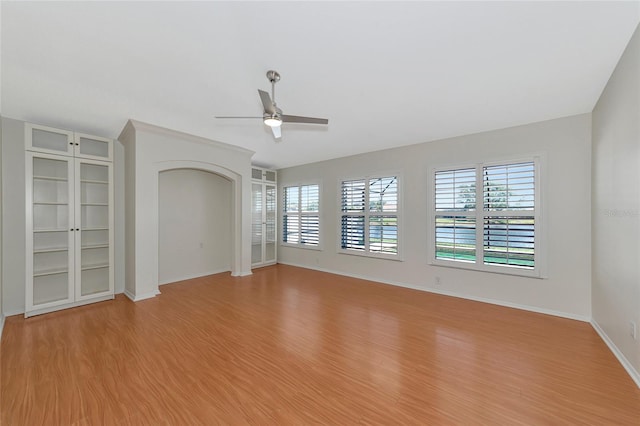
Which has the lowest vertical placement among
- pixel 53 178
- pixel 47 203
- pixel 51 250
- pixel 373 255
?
pixel 373 255

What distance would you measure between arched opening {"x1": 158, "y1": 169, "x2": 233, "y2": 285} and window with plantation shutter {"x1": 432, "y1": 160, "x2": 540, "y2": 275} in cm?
449

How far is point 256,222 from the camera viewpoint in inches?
245

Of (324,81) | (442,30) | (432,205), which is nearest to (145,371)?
(324,81)

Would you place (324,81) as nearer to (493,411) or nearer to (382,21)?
(382,21)

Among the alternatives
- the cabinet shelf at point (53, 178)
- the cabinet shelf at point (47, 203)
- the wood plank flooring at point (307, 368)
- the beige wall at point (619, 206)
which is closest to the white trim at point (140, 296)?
the wood plank flooring at point (307, 368)

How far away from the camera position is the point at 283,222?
6.98 meters

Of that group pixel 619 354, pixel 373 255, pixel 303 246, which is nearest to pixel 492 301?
pixel 619 354

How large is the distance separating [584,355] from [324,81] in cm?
382

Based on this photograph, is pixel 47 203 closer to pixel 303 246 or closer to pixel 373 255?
pixel 303 246

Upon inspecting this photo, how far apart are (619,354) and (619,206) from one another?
141 centimetres

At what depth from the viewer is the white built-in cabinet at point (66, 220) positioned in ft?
11.2

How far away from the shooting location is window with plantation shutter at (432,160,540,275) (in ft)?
11.7

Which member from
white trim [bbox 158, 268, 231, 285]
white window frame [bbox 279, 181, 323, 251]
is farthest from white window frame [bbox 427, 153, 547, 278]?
white trim [bbox 158, 268, 231, 285]

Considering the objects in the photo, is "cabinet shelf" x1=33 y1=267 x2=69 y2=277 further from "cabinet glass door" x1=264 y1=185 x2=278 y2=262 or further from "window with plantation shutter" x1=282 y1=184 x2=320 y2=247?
"window with plantation shutter" x1=282 y1=184 x2=320 y2=247
